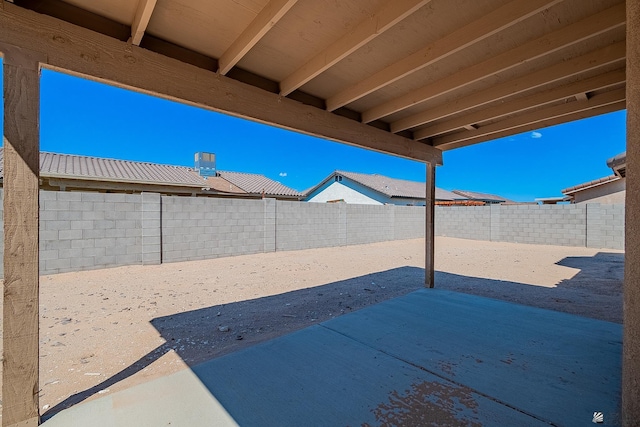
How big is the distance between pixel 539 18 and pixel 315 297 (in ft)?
12.6

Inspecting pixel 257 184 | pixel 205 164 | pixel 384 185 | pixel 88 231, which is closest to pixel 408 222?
pixel 257 184

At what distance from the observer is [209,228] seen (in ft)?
23.8

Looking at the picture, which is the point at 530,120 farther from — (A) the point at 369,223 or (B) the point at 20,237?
(A) the point at 369,223

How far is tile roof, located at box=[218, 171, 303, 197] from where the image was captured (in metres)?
15.4

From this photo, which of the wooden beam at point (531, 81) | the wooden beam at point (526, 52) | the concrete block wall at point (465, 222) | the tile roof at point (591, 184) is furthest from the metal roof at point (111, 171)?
the tile roof at point (591, 184)

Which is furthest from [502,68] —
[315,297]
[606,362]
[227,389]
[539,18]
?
[315,297]

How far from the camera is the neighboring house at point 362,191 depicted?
19844 millimetres

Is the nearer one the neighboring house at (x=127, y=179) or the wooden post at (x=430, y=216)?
the wooden post at (x=430, y=216)

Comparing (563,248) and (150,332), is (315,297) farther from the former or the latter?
(563,248)

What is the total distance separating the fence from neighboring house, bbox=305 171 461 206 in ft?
19.8

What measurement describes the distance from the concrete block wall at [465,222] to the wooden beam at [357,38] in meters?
11.7

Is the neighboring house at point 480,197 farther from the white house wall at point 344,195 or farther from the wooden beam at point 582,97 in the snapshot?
the wooden beam at point 582,97

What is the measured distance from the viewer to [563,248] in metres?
9.88

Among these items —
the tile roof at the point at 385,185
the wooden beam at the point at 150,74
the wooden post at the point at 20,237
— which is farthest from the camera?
the tile roof at the point at 385,185
